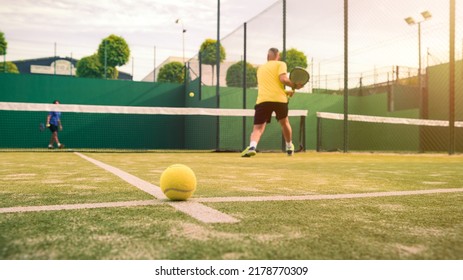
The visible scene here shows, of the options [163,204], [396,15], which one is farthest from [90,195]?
[396,15]

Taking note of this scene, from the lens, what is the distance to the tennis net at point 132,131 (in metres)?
15.3

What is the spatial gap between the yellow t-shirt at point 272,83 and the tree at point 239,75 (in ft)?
19.8

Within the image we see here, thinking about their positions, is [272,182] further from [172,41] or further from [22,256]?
[172,41]

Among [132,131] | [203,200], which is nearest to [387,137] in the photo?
[132,131]

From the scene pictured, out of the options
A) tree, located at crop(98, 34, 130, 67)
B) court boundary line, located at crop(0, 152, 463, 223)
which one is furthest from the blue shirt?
tree, located at crop(98, 34, 130, 67)

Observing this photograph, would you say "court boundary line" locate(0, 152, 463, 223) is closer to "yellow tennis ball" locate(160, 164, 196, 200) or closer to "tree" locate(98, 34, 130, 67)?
"yellow tennis ball" locate(160, 164, 196, 200)

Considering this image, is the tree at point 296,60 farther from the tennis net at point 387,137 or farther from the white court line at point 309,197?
the white court line at point 309,197

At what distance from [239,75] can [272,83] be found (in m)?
6.93

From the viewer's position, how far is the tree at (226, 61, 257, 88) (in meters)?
13.6

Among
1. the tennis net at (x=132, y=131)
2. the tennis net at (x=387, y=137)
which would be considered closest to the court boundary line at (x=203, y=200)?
the tennis net at (x=132, y=131)

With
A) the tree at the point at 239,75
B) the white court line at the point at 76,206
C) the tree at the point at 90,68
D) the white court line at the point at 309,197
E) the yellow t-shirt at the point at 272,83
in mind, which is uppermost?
the tree at the point at 90,68

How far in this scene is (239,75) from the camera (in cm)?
1416

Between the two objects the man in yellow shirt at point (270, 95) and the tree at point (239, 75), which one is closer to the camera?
the man in yellow shirt at point (270, 95)

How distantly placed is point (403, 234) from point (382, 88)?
20082 mm
